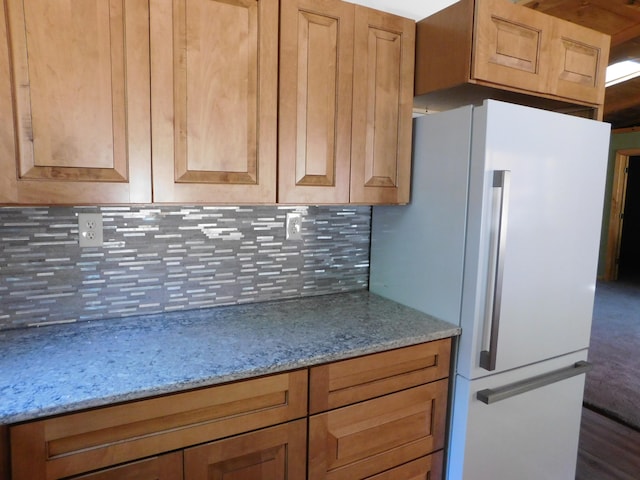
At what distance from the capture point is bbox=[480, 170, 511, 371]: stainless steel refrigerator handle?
1414mm

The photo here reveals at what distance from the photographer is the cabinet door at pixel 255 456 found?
1155 mm

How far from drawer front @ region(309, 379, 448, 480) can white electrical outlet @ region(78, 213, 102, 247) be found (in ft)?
3.17

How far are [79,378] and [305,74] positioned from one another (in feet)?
3.81

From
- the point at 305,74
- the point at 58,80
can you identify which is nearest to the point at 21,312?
the point at 58,80

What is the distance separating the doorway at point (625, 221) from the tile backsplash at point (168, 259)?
625 cm

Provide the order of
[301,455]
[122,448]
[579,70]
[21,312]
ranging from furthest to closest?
[579,70]
[21,312]
[301,455]
[122,448]

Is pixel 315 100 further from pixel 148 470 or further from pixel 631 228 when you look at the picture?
pixel 631 228

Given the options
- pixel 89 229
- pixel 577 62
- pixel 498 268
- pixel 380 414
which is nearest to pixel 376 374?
pixel 380 414

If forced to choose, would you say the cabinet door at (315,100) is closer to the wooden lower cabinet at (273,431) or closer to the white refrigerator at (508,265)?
the white refrigerator at (508,265)

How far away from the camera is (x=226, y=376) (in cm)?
115

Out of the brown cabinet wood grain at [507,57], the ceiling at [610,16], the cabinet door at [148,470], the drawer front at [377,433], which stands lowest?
the drawer front at [377,433]

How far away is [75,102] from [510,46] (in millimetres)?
1494

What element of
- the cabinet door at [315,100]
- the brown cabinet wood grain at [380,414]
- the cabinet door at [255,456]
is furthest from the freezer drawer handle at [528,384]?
the cabinet door at [315,100]

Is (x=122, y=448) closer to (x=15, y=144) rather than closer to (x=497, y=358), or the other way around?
(x=15, y=144)
